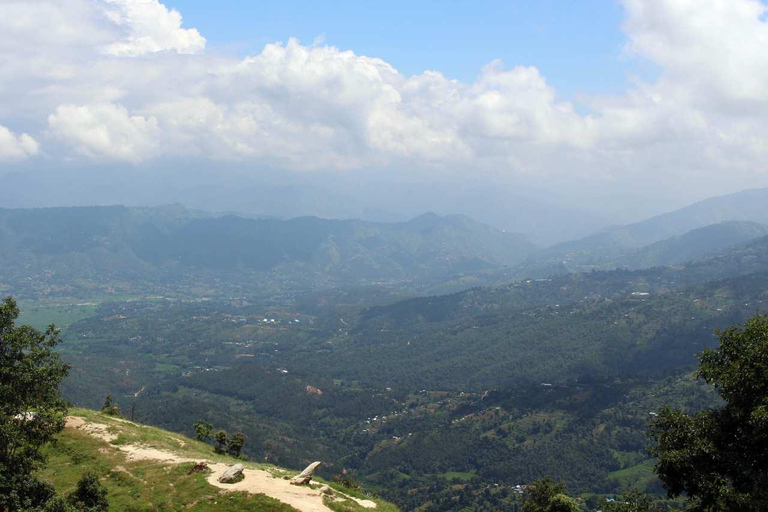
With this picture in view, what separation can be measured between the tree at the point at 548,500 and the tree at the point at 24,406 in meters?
45.8

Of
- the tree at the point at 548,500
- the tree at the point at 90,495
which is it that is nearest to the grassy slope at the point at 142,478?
the tree at the point at 90,495

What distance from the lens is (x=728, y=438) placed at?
110 feet

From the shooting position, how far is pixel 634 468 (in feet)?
656

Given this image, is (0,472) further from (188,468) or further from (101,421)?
(101,421)

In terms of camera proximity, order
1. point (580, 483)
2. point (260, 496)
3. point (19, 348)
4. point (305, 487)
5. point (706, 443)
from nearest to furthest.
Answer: point (706, 443), point (19, 348), point (260, 496), point (305, 487), point (580, 483)

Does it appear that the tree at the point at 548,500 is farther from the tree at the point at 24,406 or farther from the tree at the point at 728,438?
the tree at the point at 24,406

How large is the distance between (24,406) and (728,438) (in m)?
49.5

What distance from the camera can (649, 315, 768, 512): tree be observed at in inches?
1205

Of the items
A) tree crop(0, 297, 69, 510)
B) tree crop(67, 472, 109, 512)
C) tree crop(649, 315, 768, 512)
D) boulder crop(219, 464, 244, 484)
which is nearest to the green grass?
boulder crop(219, 464, 244, 484)

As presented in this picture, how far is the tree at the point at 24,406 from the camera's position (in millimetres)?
34188

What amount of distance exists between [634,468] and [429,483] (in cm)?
8238

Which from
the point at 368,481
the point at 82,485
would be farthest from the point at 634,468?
the point at 82,485

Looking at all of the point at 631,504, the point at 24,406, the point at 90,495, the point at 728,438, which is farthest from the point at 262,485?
the point at 728,438

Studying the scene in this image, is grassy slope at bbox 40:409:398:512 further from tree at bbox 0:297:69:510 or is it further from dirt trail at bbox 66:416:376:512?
tree at bbox 0:297:69:510
